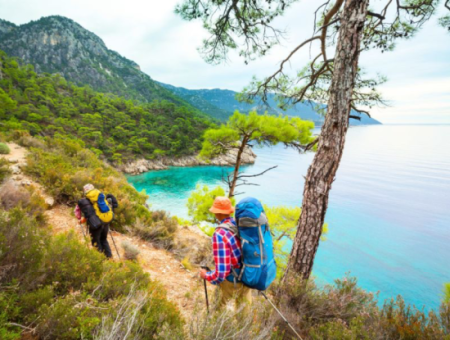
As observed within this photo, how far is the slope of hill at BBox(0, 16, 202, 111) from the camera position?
3019 inches

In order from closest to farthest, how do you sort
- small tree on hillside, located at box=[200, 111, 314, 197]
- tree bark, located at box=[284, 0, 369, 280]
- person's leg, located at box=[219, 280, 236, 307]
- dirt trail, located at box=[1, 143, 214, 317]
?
person's leg, located at box=[219, 280, 236, 307] < tree bark, located at box=[284, 0, 369, 280] < dirt trail, located at box=[1, 143, 214, 317] < small tree on hillside, located at box=[200, 111, 314, 197]

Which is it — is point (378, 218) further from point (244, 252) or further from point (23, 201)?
point (23, 201)

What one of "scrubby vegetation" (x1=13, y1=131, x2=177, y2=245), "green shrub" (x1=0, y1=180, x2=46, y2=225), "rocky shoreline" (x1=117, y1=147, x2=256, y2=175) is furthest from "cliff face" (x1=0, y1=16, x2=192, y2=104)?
"green shrub" (x1=0, y1=180, x2=46, y2=225)

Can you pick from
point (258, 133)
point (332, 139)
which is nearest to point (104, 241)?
point (332, 139)

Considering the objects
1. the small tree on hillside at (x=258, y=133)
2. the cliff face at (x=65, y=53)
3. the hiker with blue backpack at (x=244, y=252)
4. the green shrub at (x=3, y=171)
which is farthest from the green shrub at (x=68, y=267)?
the cliff face at (x=65, y=53)

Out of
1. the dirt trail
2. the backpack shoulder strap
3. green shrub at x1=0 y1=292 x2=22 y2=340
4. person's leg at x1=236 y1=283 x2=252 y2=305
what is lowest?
the dirt trail

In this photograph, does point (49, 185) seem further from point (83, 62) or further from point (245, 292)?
point (83, 62)

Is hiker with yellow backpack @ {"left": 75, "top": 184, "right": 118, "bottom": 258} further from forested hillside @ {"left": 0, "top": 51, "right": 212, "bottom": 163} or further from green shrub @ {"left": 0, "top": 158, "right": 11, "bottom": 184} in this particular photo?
forested hillside @ {"left": 0, "top": 51, "right": 212, "bottom": 163}

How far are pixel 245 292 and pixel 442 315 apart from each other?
7.11ft

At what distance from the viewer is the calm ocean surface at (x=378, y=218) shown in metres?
13.7

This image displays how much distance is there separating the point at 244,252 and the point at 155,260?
3.59 meters

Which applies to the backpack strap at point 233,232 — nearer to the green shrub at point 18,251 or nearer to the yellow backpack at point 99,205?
the green shrub at point 18,251

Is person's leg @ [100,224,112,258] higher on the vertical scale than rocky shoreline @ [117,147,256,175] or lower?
higher

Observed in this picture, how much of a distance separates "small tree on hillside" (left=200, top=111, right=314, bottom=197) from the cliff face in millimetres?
86619
